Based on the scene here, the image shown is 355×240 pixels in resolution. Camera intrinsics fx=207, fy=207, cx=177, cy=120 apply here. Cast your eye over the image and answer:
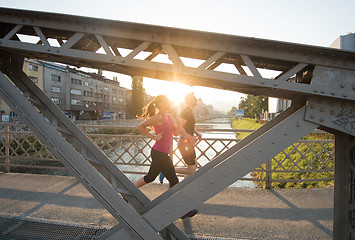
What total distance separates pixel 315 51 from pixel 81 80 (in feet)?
212

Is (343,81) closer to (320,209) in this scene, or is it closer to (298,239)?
(298,239)

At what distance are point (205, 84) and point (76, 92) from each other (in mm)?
61629

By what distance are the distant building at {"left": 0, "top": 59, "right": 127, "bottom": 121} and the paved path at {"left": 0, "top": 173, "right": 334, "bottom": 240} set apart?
108 ft

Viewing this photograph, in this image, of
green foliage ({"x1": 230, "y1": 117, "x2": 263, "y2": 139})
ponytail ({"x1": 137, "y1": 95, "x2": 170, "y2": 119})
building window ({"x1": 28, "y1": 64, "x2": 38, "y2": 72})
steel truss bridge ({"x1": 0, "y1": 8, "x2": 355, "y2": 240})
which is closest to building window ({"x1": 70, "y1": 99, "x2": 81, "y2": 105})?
building window ({"x1": 28, "y1": 64, "x2": 38, "y2": 72})

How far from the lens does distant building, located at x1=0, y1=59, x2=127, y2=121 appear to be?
145ft

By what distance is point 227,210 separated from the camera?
12.3 ft

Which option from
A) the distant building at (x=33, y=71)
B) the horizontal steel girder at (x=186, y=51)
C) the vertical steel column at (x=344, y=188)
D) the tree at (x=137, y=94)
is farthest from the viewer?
the tree at (x=137, y=94)

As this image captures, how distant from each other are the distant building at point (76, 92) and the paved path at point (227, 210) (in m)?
32.8

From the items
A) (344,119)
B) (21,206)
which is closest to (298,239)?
(344,119)

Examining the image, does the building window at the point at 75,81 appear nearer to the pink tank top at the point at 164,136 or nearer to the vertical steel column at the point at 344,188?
the pink tank top at the point at 164,136

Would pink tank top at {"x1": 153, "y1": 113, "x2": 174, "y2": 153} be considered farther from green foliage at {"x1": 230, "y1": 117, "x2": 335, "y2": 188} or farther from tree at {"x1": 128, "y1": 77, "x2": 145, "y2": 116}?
tree at {"x1": 128, "y1": 77, "x2": 145, "y2": 116}

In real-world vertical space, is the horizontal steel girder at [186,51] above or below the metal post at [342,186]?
above

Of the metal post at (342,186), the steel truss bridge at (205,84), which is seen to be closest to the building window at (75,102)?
the steel truss bridge at (205,84)

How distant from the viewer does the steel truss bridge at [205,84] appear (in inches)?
73.2
